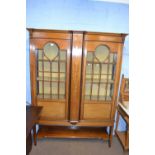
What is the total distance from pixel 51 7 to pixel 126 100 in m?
1.96

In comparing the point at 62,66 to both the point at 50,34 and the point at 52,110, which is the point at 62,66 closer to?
the point at 50,34

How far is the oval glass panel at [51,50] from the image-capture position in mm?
2036

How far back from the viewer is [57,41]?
1.97 metres

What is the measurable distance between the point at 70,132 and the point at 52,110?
0.54m

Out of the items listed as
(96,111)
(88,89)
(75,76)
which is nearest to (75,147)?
(96,111)

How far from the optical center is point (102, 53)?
2084mm

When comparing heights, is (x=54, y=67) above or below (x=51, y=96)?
above

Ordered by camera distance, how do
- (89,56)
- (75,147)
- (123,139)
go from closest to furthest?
(89,56)
(75,147)
(123,139)

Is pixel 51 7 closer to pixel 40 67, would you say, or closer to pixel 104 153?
pixel 40 67

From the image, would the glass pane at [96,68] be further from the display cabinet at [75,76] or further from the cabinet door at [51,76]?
the cabinet door at [51,76]

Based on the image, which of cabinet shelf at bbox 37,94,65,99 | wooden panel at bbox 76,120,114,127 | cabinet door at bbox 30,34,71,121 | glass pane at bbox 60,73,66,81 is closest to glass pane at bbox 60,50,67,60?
cabinet door at bbox 30,34,71,121

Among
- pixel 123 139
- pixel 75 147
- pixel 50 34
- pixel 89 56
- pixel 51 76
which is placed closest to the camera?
pixel 50 34
